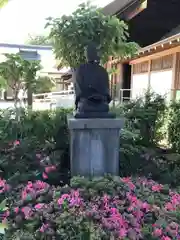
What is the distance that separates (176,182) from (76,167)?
1.30m

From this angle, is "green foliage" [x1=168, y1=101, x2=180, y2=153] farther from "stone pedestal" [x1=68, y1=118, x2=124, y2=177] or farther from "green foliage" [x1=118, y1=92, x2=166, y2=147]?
"stone pedestal" [x1=68, y1=118, x2=124, y2=177]

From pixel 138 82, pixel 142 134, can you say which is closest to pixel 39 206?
pixel 142 134

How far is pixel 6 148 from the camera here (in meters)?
3.71

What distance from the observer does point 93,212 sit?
2391 mm

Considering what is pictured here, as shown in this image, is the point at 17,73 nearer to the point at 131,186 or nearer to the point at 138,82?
the point at 131,186

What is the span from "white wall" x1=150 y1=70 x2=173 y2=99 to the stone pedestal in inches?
203

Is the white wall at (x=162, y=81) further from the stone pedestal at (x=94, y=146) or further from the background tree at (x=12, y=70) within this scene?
the stone pedestal at (x=94, y=146)

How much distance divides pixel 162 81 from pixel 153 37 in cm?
267

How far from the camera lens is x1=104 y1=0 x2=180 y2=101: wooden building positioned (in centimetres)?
795

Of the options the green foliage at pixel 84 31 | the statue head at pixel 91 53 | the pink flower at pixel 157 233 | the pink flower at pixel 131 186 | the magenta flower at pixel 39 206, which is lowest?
the pink flower at pixel 157 233

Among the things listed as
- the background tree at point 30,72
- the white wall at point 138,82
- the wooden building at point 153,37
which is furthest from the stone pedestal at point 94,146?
the white wall at point 138,82

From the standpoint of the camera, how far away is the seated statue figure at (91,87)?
335 centimetres

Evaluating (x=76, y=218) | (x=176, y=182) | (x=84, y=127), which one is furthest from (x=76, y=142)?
(x=176, y=182)

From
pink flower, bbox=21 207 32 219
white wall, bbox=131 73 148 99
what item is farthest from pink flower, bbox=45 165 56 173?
white wall, bbox=131 73 148 99
